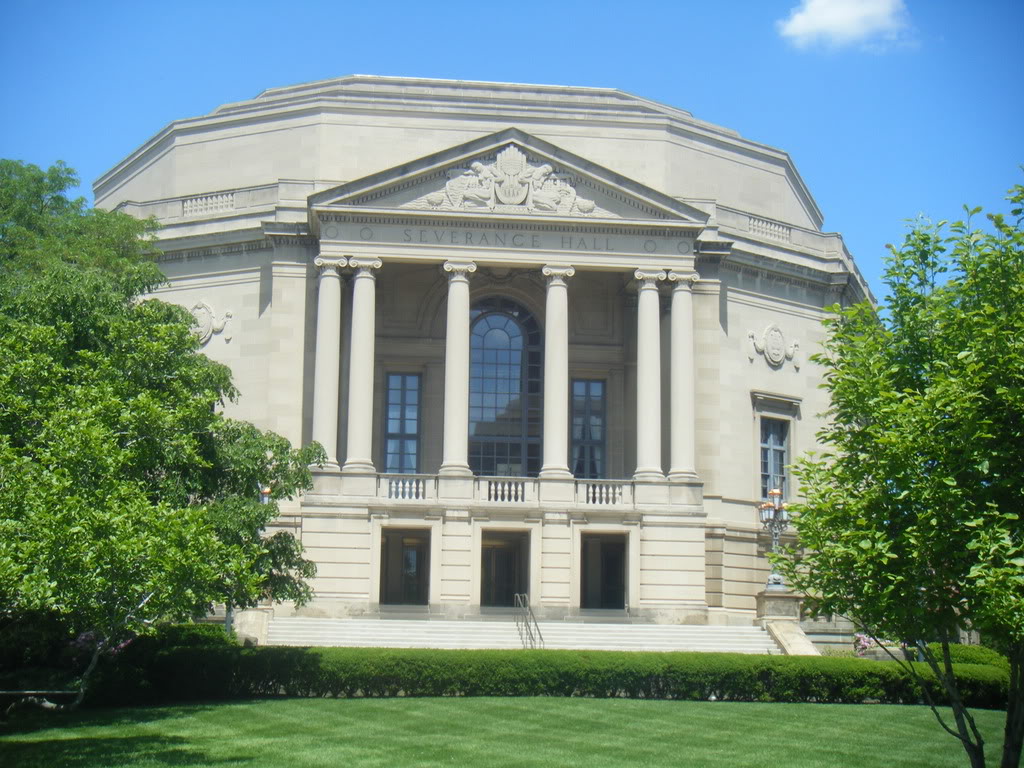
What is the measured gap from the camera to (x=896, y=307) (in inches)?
862

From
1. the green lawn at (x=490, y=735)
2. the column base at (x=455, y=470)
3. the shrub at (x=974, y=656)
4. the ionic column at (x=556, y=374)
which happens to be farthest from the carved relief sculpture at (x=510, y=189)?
the green lawn at (x=490, y=735)

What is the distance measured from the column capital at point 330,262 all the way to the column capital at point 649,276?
10.3 metres

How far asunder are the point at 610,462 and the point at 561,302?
7.20 m

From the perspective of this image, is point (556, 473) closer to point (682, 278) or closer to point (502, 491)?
point (502, 491)

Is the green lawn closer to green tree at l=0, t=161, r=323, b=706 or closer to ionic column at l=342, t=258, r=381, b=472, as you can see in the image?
green tree at l=0, t=161, r=323, b=706

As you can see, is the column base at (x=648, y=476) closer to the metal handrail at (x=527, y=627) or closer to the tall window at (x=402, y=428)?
the metal handrail at (x=527, y=627)

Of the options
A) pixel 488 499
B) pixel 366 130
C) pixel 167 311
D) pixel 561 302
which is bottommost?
pixel 488 499

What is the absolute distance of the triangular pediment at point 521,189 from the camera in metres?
46.9

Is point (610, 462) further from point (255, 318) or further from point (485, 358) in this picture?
point (255, 318)

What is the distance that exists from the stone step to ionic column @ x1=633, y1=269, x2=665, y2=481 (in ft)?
20.0

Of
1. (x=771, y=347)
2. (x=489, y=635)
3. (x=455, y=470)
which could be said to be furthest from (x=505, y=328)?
(x=489, y=635)

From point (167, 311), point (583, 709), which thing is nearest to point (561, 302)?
point (167, 311)

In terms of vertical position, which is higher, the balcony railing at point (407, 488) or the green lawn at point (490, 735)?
the balcony railing at point (407, 488)

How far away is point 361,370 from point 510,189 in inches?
326
